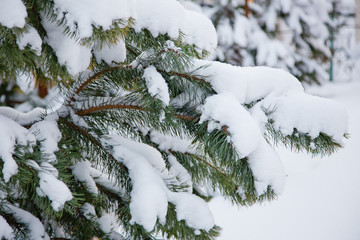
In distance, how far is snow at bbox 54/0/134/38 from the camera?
82 centimetres

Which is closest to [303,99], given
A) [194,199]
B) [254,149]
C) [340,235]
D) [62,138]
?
[254,149]

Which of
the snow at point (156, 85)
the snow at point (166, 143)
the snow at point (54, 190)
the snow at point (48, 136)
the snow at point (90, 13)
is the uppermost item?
the snow at point (90, 13)

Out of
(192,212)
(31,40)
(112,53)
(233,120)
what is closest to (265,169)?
(233,120)

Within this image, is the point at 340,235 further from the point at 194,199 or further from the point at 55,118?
the point at 55,118

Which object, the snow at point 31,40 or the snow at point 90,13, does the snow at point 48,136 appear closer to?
the snow at point 31,40

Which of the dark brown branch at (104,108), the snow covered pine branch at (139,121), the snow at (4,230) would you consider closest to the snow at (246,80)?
the snow covered pine branch at (139,121)

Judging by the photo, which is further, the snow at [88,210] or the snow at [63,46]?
the snow at [88,210]

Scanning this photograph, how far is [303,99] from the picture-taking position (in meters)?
1.06

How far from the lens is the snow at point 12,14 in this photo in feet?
2.70

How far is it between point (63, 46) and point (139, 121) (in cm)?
41

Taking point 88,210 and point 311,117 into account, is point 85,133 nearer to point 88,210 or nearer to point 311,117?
point 88,210

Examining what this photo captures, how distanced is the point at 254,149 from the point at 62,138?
0.65 meters

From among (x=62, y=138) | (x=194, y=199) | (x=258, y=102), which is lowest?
(x=194, y=199)

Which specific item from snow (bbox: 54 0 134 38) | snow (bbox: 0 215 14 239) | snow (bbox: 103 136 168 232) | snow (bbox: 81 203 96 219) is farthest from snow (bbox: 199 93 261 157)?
snow (bbox: 0 215 14 239)
